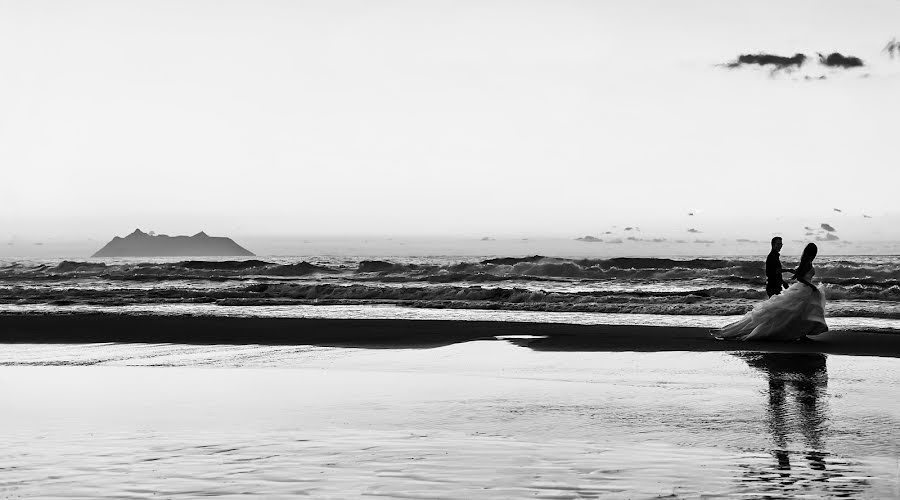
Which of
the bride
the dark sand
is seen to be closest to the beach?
the dark sand

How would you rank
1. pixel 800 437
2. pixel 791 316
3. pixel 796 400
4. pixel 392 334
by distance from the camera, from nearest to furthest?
1. pixel 800 437
2. pixel 796 400
3. pixel 791 316
4. pixel 392 334

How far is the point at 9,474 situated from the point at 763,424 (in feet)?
19.6

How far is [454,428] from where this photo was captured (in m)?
7.36

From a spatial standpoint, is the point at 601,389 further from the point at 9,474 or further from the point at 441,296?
the point at 441,296

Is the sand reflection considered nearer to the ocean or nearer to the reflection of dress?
the reflection of dress

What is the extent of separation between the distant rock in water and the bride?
110 m

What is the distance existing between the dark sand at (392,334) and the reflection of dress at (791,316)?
0.79ft

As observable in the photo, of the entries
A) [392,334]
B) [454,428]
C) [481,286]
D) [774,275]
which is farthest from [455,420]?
[481,286]

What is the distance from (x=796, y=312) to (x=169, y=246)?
12508 centimetres

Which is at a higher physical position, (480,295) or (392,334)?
(480,295)

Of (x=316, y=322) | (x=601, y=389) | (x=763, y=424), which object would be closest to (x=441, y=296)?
(x=316, y=322)

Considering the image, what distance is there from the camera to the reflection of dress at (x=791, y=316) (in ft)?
49.6

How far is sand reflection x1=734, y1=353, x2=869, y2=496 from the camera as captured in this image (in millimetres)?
5434

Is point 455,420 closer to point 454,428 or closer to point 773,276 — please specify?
point 454,428
